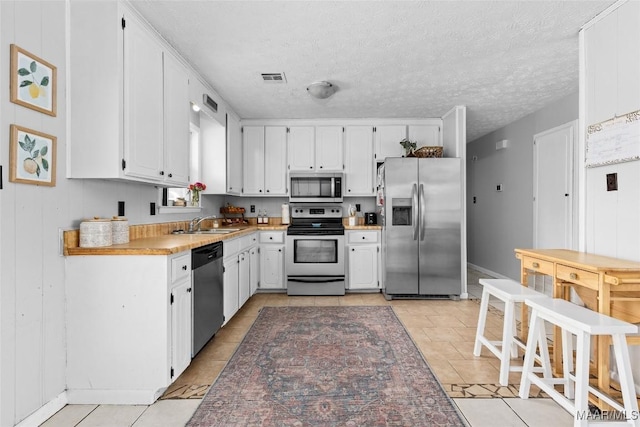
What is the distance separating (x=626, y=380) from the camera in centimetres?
154

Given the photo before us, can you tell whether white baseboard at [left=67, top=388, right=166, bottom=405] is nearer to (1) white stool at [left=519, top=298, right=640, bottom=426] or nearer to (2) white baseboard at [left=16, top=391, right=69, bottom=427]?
(2) white baseboard at [left=16, top=391, right=69, bottom=427]

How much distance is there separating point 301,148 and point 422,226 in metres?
1.99

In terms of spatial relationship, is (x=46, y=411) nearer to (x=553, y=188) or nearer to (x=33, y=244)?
(x=33, y=244)

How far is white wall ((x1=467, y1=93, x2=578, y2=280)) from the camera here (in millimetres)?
4396

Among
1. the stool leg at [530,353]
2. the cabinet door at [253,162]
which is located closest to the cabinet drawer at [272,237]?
the cabinet door at [253,162]

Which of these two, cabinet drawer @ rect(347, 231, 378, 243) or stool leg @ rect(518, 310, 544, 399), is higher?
cabinet drawer @ rect(347, 231, 378, 243)

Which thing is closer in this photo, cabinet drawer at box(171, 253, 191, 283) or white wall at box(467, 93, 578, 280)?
cabinet drawer at box(171, 253, 191, 283)

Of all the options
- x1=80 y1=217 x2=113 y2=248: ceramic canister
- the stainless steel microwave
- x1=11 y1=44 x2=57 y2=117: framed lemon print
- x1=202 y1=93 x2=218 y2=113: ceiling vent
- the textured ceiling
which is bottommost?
x1=80 y1=217 x2=113 y2=248: ceramic canister

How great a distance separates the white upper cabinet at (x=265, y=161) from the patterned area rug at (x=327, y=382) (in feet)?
6.90

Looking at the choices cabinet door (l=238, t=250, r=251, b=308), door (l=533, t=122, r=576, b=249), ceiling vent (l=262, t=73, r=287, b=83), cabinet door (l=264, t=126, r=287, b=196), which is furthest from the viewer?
cabinet door (l=264, t=126, r=287, b=196)

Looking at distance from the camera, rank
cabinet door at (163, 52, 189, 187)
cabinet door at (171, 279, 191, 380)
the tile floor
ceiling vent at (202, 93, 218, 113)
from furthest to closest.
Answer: ceiling vent at (202, 93, 218, 113), cabinet door at (163, 52, 189, 187), cabinet door at (171, 279, 191, 380), the tile floor

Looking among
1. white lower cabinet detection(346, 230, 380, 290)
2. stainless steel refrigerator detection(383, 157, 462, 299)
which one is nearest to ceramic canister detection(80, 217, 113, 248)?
white lower cabinet detection(346, 230, 380, 290)

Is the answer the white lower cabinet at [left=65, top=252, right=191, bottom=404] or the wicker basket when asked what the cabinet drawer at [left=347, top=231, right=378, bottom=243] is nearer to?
the wicker basket

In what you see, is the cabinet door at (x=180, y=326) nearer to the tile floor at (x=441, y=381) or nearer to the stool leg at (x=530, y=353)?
the tile floor at (x=441, y=381)
